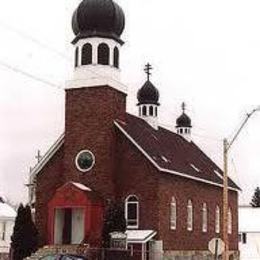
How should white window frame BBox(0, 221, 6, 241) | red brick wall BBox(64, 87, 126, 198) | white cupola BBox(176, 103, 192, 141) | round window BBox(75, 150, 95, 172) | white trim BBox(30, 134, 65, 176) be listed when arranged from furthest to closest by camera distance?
white window frame BBox(0, 221, 6, 241)
white cupola BBox(176, 103, 192, 141)
white trim BBox(30, 134, 65, 176)
round window BBox(75, 150, 95, 172)
red brick wall BBox(64, 87, 126, 198)

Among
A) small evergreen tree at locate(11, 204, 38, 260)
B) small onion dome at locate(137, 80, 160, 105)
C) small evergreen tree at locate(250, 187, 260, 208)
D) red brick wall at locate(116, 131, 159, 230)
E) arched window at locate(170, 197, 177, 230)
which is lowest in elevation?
small evergreen tree at locate(11, 204, 38, 260)

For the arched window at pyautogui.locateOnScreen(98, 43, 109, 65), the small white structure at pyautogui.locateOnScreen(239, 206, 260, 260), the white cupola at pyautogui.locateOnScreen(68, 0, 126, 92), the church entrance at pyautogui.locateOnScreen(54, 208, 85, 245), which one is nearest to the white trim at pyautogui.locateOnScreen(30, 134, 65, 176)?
the white cupola at pyautogui.locateOnScreen(68, 0, 126, 92)

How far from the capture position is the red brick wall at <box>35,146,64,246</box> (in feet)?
174

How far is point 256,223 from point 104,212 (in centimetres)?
4620

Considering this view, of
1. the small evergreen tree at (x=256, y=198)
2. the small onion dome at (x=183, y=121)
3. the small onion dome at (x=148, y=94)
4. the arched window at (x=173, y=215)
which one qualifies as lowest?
the arched window at (x=173, y=215)

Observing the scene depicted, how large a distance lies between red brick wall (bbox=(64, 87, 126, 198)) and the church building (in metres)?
0.06

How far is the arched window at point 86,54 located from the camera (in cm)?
5175

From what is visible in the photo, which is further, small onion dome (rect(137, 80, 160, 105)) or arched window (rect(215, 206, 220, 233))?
small onion dome (rect(137, 80, 160, 105))

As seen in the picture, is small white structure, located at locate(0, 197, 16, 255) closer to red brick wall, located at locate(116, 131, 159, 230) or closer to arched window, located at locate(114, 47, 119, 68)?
red brick wall, located at locate(116, 131, 159, 230)

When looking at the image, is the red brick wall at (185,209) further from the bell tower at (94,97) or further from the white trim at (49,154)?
the white trim at (49,154)

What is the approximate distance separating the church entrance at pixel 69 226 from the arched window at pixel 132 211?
2941 millimetres

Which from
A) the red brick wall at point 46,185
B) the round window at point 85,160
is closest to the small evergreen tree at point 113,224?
the round window at point 85,160

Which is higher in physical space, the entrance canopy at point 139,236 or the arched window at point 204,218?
the arched window at point 204,218

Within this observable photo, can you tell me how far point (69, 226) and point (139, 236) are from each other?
5.14 metres
